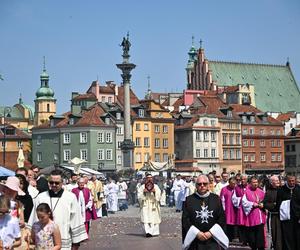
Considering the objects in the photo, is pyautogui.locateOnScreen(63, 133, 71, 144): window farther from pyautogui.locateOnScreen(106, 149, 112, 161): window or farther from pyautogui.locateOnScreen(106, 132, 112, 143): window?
pyautogui.locateOnScreen(106, 149, 112, 161): window

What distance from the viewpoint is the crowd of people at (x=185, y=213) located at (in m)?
9.10

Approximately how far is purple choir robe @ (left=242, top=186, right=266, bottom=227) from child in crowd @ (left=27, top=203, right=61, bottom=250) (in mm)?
7725

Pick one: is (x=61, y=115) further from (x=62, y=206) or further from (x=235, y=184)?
(x=62, y=206)

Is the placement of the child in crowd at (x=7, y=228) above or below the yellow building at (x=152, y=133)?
below

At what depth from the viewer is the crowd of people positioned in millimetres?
9102

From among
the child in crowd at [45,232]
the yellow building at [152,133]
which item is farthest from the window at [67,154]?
the child in crowd at [45,232]

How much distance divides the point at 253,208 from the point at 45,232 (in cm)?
789

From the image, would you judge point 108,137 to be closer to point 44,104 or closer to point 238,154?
point 238,154

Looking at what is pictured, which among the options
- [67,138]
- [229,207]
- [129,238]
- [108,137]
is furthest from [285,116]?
[229,207]

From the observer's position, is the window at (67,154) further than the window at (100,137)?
Yes

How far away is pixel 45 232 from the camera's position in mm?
9023

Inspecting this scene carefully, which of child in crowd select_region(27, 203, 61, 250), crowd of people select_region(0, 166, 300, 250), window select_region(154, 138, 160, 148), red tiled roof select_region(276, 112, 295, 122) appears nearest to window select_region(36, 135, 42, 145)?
window select_region(154, 138, 160, 148)

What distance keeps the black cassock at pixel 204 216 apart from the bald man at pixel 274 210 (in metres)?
4.14

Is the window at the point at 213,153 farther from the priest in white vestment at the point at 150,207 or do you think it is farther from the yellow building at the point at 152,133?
the priest in white vestment at the point at 150,207
